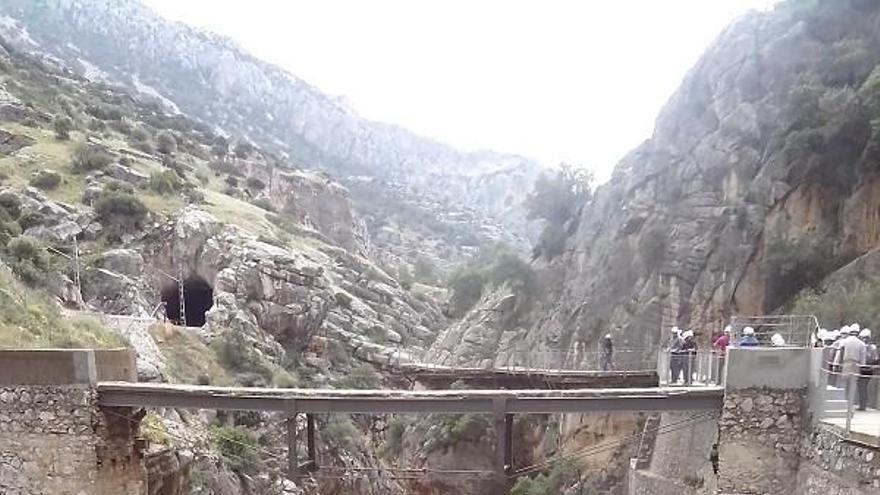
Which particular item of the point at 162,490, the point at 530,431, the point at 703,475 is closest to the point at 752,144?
the point at 530,431

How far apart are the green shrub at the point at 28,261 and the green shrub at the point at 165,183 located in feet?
60.8

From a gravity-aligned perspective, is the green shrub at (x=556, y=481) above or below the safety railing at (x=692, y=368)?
below

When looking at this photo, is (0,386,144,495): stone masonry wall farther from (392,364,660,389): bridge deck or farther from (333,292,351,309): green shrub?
(333,292,351,309): green shrub

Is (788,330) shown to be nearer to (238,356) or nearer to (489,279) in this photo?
(238,356)

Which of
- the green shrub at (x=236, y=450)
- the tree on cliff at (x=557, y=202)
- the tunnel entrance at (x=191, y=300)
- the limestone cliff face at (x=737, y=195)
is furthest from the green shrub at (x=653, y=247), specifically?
the tunnel entrance at (x=191, y=300)

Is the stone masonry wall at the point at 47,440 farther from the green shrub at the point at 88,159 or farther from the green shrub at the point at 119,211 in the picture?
the green shrub at the point at 88,159

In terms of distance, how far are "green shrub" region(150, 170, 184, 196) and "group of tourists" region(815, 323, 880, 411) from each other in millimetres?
39717

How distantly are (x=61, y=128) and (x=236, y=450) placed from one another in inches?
1400

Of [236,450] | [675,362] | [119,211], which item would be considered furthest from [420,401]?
[119,211]

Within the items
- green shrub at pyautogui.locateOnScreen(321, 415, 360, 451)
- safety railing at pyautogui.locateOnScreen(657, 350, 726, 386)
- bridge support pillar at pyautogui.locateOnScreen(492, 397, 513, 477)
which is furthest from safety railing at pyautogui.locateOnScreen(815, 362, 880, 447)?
green shrub at pyautogui.locateOnScreen(321, 415, 360, 451)

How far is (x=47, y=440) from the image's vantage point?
12523mm

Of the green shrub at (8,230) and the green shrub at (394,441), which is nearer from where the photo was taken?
the green shrub at (8,230)

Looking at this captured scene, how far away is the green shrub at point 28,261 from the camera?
75.9 ft

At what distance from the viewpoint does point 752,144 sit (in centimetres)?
3023
